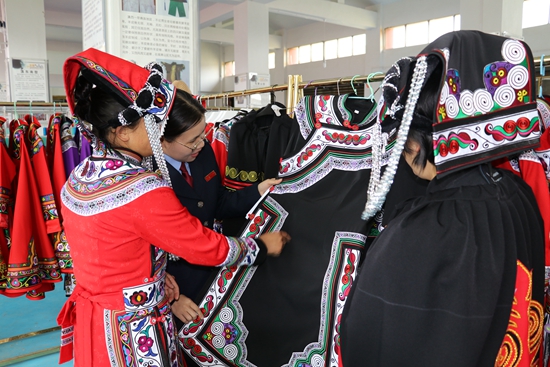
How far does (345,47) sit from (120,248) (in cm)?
1122

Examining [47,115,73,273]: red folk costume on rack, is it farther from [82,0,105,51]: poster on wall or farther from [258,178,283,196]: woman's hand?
[258,178,283,196]: woman's hand

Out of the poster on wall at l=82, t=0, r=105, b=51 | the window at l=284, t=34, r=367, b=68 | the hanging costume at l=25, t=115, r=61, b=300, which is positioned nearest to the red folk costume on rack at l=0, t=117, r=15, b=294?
the hanging costume at l=25, t=115, r=61, b=300

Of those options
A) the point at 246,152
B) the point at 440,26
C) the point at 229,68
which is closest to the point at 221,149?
the point at 246,152

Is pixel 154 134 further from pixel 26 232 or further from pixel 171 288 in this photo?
pixel 26 232

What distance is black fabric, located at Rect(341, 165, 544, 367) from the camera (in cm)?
73

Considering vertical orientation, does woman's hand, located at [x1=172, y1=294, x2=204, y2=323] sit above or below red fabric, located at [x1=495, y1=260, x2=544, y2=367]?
below

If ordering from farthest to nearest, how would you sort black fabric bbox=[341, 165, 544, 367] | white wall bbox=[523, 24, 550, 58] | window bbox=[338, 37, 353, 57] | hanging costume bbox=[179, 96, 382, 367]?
window bbox=[338, 37, 353, 57] → white wall bbox=[523, 24, 550, 58] → hanging costume bbox=[179, 96, 382, 367] → black fabric bbox=[341, 165, 544, 367]

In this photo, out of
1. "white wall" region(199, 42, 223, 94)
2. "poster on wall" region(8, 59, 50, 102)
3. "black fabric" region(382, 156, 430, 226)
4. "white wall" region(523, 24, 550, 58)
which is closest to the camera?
"black fabric" region(382, 156, 430, 226)

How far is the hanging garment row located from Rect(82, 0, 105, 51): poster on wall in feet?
1.44

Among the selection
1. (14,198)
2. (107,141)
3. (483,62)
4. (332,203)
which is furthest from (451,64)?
(14,198)

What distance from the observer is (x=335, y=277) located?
1311 millimetres

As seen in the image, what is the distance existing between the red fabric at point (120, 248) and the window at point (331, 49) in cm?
1122

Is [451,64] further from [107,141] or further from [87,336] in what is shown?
[87,336]

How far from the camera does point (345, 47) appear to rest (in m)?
11.5
